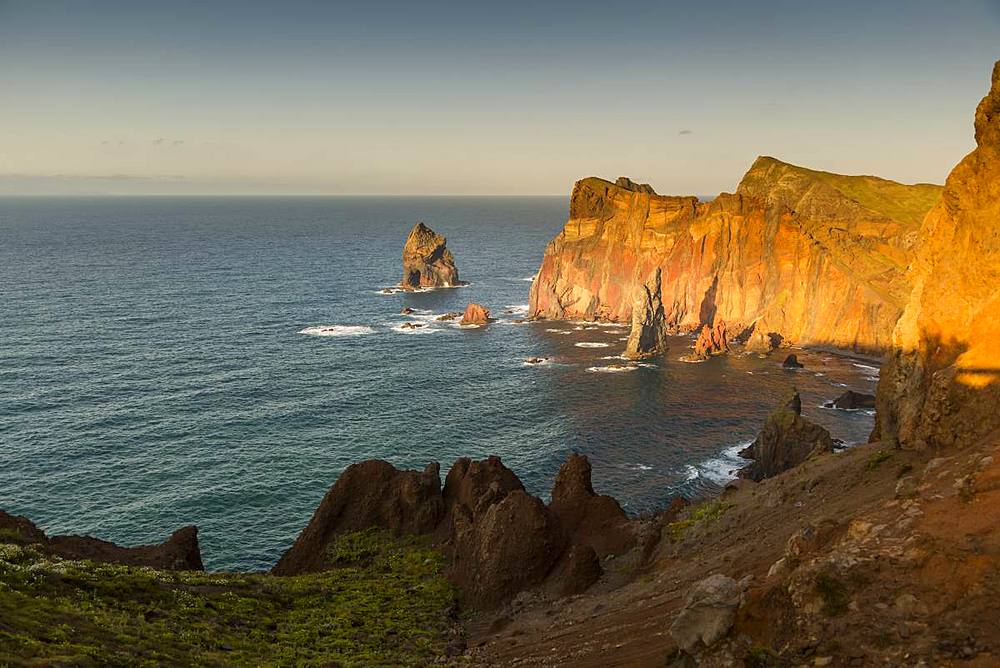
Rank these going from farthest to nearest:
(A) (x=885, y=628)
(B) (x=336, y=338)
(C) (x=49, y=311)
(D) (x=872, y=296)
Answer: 1. (C) (x=49, y=311)
2. (B) (x=336, y=338)
3. (D) (x=872, y=296)
4. (A) (x=885, y=628)

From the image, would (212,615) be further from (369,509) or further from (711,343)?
(711,343)

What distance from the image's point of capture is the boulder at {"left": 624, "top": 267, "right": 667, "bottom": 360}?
126188mm

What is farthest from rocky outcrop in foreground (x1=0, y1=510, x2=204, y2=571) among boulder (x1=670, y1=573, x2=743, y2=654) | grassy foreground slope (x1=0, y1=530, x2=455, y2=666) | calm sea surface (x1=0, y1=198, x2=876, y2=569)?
boulder (x1=670, y1=573, x2=743, y2=654)

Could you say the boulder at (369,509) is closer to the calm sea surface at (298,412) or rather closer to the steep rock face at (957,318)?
the calm sea surface at (298,412)

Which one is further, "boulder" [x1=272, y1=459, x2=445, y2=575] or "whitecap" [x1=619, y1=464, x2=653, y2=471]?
"whitecap" [x1=619, y1=464, x2=653, y2=471]

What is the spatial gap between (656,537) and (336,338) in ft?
346

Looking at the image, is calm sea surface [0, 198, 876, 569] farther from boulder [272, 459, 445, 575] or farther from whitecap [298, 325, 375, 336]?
boulder [272, 459, 445, 575]

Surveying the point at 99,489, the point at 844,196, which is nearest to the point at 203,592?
the point at 99,489

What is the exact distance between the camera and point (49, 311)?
149 meters

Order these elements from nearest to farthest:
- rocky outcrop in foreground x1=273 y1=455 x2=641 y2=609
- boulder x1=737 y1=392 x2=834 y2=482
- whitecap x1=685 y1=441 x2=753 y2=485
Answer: rocky outcrop in foreground x1=273 y1=455 x2=641 y2=609
boulder x1=737 y1=392 x2=834 y2=482
whitecap x1=685 y1=441 x2=753 y2=485

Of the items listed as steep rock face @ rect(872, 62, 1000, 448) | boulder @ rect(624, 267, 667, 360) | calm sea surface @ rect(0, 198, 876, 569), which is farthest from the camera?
boulder @ rect(624, 267, 667, 360)

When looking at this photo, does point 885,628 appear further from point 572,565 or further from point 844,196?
point 844,196

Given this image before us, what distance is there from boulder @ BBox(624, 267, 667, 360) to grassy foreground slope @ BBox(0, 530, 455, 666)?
85988mm

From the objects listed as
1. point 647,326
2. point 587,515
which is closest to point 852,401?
point 647,326
